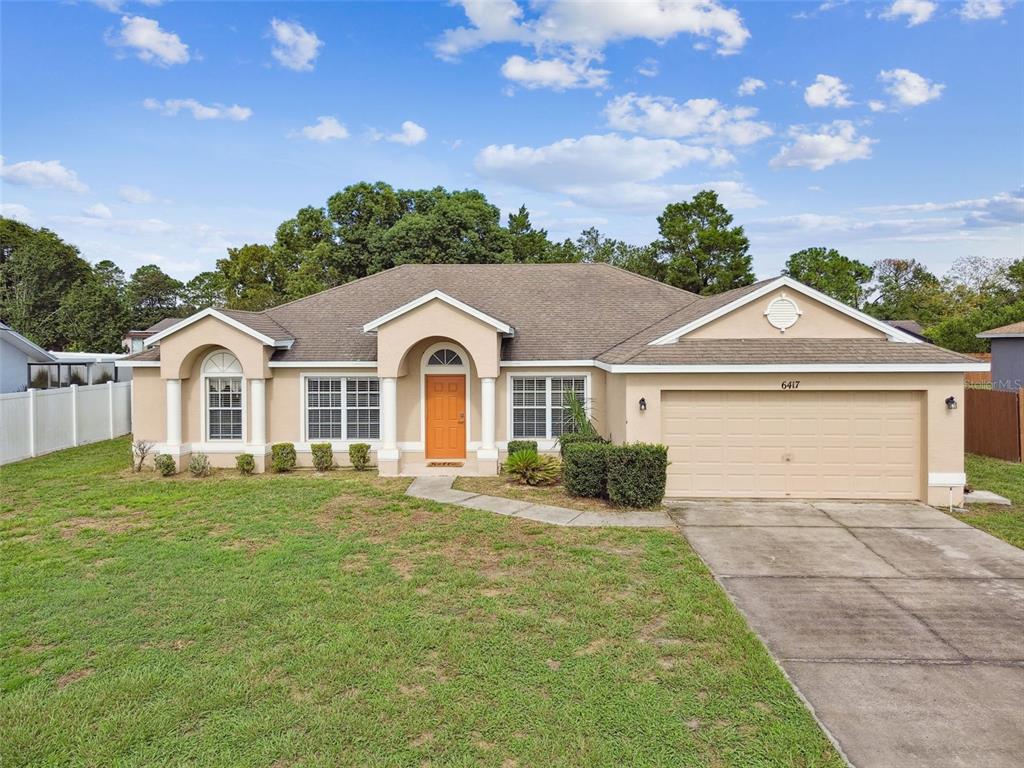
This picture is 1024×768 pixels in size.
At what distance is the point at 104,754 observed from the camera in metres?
3.92

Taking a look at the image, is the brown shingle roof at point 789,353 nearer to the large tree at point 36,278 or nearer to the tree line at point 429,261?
the tree line at point 429,261

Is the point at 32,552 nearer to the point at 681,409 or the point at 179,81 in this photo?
the point at 681,409

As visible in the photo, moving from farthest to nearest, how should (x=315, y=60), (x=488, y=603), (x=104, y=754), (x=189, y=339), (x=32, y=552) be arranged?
(x=315, y=60), (x=189, y=339), (x=32, y=552), (x=488, y=603), (x=104, y=754)

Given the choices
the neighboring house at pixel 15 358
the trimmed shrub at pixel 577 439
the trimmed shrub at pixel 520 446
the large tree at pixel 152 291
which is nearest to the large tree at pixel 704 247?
the trimmed shrub at pixel 520 446

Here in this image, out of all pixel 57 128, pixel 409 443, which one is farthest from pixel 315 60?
pixel 409 443

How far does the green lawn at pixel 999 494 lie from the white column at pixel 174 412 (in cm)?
1765

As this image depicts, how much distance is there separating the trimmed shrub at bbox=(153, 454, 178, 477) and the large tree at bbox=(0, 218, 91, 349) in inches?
1710

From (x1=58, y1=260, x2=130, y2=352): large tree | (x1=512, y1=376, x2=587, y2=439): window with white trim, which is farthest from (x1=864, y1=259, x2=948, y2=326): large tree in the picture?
(x1=58, y1=260, x2=130, y2=352): large tree

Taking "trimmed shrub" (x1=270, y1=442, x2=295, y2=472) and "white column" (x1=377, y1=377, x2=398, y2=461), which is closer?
"white column" (x1=377, y1=377, x2=398, y2=461)

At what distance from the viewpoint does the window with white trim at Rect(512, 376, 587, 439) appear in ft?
49.9

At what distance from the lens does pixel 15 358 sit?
23.9 m

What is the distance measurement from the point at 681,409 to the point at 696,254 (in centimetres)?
3490

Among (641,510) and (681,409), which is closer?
(641,510)

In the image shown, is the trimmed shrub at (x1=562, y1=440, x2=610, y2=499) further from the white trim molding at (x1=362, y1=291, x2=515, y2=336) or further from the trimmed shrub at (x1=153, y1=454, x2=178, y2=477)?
the trimmed shrub at (x1=153, y1=454, x2=178, y2=477)
